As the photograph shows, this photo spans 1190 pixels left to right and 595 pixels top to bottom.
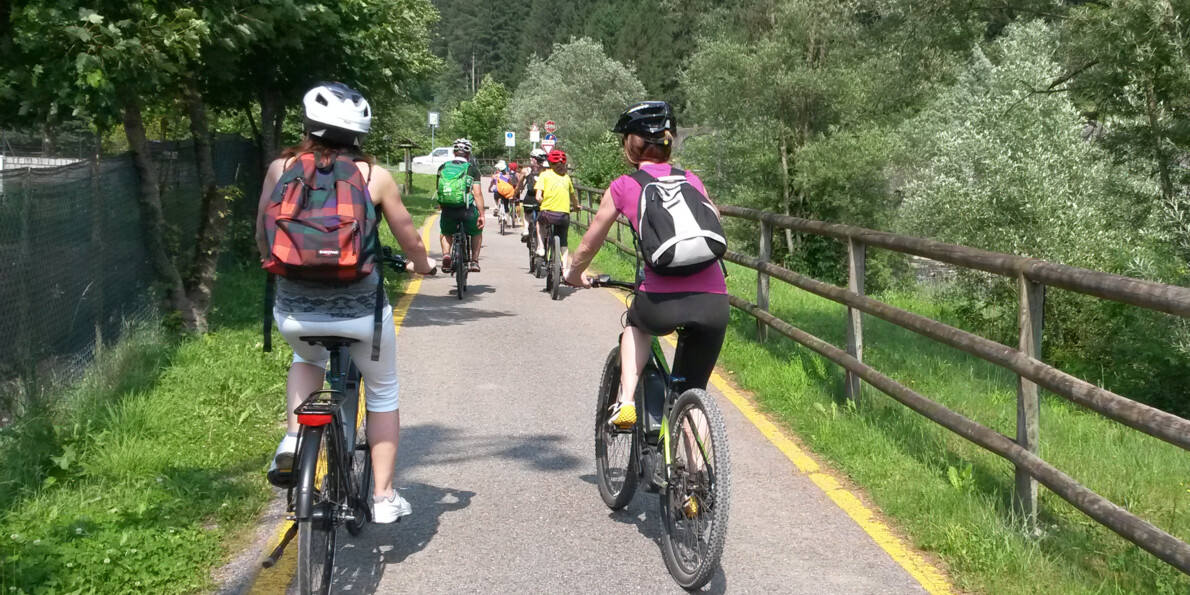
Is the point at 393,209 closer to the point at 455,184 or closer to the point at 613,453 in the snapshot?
the point at 613,453

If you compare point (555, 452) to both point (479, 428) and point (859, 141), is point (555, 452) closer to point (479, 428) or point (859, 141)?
point (479, 428)

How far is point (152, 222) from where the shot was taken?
407 inches

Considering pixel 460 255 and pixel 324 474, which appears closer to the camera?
pixel 324 474

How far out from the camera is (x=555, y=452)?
693 centimetres

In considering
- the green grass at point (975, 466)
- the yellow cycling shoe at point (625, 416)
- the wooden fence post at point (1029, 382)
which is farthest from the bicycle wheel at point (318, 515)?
the wooden fence post at point (1029, 382)

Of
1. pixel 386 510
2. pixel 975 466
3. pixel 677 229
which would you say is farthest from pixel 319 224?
pixel 975 466

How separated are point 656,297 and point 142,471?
9.92 ft

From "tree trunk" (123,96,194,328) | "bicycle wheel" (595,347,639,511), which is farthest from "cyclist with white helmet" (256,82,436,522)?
"tree trunk" (123,96,194,328)

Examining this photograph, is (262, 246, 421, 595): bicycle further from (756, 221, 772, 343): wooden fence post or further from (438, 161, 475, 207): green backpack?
(438, 161, 475, 207): green backpack

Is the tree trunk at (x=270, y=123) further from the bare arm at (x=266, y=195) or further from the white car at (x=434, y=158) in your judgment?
the white car at (x=434, y=158)

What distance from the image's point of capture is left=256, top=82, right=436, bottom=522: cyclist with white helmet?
429cm

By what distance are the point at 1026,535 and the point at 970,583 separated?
1.52ft

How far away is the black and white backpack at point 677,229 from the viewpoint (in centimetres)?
470

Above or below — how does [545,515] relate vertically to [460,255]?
below
